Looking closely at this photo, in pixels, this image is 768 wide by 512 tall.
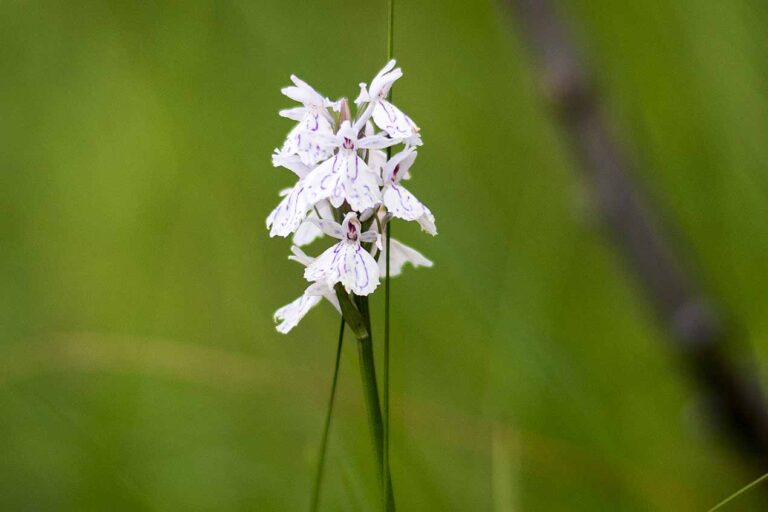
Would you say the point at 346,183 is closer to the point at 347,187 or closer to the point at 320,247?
the point at 347,187

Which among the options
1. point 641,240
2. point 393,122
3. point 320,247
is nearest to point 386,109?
point 393,122

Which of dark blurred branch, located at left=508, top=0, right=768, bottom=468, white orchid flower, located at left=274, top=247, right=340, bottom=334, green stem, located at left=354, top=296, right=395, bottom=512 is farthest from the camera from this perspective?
dark blurred branch, located at left=508, top=0, right=768, bottom=468

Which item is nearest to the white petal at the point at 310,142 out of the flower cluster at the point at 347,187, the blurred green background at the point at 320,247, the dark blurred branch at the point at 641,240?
the flower cluster at the point at 347,187

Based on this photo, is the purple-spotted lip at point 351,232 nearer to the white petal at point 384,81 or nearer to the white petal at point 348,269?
the white petal at point 348,269

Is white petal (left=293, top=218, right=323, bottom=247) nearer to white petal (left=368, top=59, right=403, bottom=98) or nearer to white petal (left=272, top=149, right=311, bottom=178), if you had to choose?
white petal (left=272, top=149, right=311, bottom=178)

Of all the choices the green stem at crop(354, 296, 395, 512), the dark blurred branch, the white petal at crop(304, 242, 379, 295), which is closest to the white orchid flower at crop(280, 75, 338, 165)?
the white petal at crop(304, 242, 379, 295)

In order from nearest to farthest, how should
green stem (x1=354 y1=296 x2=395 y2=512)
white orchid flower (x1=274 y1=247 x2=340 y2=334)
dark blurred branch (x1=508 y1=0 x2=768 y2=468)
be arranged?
green stem (x1=354 y1=296 x2=395 y2=512), white orchid flower (x1=274 y1=247 x2=340 y2=334), dark blurred branch (x1=508 y1=0 x2=768 y2=468)

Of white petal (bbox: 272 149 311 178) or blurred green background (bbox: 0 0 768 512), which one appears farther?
blurred green background (bbox: 0 0 768 512)
